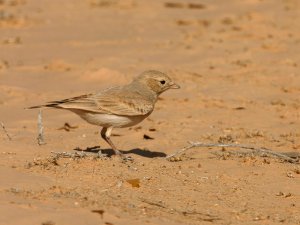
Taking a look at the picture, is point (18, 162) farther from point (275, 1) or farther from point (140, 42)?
point (275, 1)

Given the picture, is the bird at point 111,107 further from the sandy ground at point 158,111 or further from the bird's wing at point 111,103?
the sandy ground at point 158,111

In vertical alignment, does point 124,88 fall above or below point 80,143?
above

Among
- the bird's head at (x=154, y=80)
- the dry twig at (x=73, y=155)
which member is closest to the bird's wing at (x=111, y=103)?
the bird's head at (x=154, y=80)

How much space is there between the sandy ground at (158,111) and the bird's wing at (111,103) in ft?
1.66

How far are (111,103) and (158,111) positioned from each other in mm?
2937

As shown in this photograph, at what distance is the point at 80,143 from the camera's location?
30.4 ft

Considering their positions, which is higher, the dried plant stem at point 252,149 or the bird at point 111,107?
the bird at point 111,107

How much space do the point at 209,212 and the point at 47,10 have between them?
12.9 meters

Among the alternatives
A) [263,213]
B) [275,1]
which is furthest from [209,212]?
[275,1]

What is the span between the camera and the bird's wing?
8219 mm

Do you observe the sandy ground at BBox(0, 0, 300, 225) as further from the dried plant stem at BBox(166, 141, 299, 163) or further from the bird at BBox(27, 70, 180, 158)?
the bird at BBox(27, 70, 180, 158)

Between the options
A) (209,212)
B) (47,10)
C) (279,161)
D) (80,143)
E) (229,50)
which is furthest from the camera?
(47,10)

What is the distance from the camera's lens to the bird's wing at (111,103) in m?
8.22

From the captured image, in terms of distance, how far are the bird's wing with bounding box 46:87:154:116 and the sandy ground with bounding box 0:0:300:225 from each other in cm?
51
